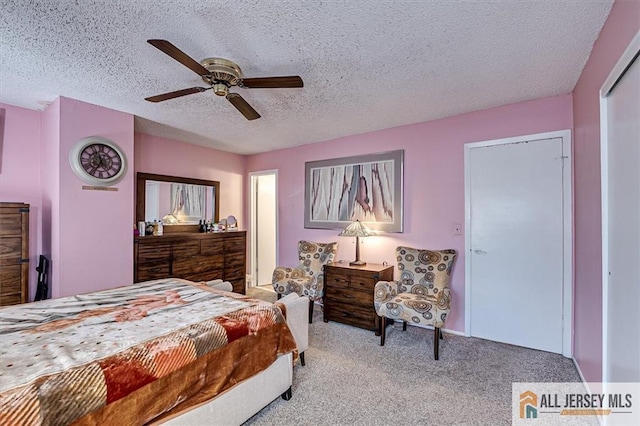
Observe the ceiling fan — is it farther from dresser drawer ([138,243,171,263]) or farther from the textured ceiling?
dresser drawer ([138,243,171,263])

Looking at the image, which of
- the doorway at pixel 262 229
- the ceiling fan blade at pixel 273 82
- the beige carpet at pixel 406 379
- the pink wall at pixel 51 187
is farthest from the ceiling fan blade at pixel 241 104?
the doorway at pixel 262 229

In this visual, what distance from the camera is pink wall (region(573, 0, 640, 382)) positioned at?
5.16 ft

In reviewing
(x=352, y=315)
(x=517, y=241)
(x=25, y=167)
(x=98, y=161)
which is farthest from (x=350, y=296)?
(x=25, y=167)

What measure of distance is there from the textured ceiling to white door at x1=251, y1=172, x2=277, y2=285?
2400 millimetres

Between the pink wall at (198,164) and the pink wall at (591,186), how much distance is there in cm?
470

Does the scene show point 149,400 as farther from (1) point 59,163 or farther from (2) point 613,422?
(1) point 59,163

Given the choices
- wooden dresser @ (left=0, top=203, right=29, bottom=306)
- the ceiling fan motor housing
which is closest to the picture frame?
the ceiling fan motor housing

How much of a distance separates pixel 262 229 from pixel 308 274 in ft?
6.24

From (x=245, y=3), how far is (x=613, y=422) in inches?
121

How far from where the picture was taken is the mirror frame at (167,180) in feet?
12.9

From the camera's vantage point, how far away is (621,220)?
5.09ft

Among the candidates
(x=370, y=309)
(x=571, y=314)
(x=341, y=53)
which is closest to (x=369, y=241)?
(x=370, y=309)

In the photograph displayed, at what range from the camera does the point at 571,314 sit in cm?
266

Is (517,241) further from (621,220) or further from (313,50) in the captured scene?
(313,50)
